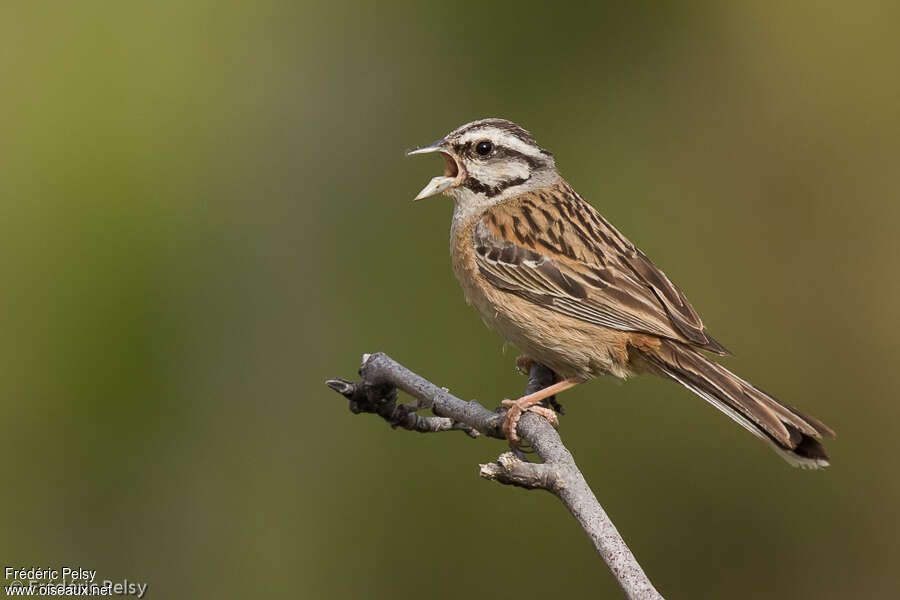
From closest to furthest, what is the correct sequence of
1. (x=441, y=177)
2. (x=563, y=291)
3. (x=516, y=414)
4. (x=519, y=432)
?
(x=519, y=432) → (x=516, y=414) → (x=563, y=291) → (x=441, y=177)

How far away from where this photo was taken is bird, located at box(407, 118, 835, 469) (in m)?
5.74

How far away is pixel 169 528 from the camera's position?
824cm

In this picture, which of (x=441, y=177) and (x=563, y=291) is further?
(x=441, y=177)

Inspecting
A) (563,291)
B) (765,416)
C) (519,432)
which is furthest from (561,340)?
(765,416)

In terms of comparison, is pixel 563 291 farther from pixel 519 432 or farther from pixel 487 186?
pixel 519 432

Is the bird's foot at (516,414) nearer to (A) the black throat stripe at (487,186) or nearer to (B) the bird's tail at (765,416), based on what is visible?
(B) the bird's tail at (765,416)

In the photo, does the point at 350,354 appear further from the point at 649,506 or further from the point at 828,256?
the point at 828,256

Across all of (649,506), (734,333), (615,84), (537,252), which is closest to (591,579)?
(649,506)

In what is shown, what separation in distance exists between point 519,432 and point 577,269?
141cm

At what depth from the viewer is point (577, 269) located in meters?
6.62

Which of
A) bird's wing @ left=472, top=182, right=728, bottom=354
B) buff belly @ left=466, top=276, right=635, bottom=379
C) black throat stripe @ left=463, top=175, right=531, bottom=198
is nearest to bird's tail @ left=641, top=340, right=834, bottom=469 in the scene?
bird's wing @ left=472, top=182, right=728, bottom=354

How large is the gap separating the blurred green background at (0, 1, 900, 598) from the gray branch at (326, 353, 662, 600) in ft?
6.31

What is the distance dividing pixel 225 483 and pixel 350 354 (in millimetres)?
1178

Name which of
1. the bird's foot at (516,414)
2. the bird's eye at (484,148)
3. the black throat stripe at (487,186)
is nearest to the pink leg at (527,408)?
the bird's foot at (516,414)
